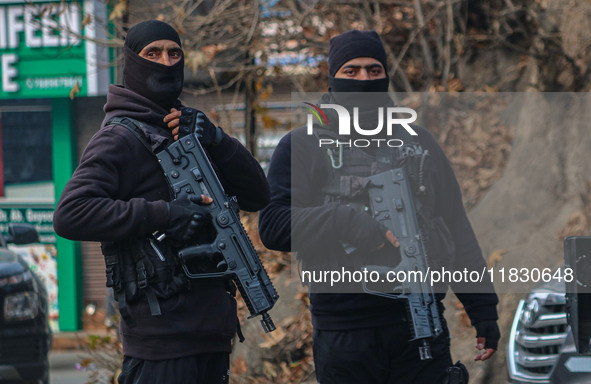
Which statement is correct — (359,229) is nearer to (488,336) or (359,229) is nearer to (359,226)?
(359,226)

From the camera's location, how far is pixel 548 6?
27.7 feet

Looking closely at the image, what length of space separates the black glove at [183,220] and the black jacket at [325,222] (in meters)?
0.61

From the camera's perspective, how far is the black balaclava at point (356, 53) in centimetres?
365

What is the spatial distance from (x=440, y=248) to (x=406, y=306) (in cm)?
35

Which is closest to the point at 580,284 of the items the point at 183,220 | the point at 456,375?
the point at 456,375

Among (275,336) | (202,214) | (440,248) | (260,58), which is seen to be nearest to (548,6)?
(260,58)

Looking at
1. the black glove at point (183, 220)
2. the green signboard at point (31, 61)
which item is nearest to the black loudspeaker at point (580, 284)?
the black glove at point (183, 220)

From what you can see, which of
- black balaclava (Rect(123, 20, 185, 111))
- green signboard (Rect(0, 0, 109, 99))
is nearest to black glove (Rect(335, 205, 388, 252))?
black balaclava (Rect(123, 20, 185, 111))

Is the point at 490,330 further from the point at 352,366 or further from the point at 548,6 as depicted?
the point at 548,6

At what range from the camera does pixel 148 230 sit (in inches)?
112

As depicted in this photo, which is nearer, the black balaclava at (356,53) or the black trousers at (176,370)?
the black trousers at (176,370)

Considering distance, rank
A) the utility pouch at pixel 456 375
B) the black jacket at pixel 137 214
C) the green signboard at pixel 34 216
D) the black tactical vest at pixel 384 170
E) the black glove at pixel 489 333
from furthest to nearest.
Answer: the green signboard at pixel 34 216
the black glove at pixel 489 333
the black tactical vest at pixel 384 170
the utility pouch at pixel 456 375
the black jacket at pixel 137 214

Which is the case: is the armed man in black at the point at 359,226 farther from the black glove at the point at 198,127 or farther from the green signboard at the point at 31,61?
the green signboard at the point at 31,61

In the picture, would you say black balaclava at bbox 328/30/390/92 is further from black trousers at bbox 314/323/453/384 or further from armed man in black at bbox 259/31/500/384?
black trousers at bbox 314/323/453/384
